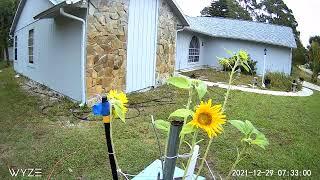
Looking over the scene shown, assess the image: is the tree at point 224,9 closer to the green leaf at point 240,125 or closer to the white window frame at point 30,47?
the white window frame at point 30,47

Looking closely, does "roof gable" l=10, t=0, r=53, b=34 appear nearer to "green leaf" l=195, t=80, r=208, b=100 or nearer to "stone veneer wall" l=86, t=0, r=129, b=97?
"stone veneer wall" l=86, t=0, r=129, b=97

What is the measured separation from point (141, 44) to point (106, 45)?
1739 mm

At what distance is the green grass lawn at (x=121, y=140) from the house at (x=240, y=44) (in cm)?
1078

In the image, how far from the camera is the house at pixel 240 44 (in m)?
20.2

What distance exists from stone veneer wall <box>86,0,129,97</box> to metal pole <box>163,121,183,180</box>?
283 inches

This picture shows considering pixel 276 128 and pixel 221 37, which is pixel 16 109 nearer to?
pixel 276 128

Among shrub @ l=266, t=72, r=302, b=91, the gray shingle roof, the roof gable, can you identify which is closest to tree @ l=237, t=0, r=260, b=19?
the gray shingle roof

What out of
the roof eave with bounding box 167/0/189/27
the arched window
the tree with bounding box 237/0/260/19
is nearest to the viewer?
the roof eave with bounding box 167/0/189/27

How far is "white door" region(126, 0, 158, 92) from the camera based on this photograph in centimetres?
1012

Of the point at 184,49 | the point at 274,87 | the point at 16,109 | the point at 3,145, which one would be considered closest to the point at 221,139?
the point at 3,145

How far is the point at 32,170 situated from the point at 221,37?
18105 mm

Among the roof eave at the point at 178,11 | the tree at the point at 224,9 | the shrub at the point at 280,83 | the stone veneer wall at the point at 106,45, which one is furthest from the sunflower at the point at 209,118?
the tree at the point at 224,9

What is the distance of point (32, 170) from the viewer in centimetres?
489

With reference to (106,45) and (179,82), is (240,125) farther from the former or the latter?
(106,45)
